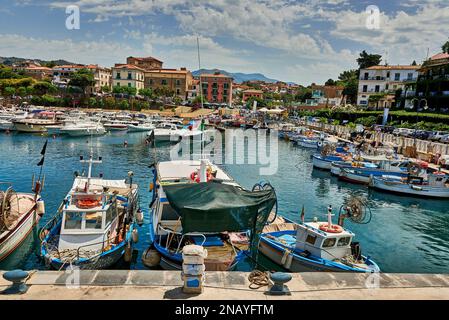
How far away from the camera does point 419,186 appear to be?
31.1 m

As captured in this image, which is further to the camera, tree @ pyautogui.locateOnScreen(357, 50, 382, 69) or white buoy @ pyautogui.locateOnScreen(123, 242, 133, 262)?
tree @ pyautogui.locateOnScreen(357, 50, 382, 69)

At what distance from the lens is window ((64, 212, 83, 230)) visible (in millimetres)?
14852

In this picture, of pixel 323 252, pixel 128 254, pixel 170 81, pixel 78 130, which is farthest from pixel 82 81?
pixel 323 252

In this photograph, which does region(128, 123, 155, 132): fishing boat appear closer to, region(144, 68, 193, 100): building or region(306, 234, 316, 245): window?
region(144, 68, 193, 100): building

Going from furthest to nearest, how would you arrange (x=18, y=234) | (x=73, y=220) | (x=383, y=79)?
(x=383, y=79), (x=18, y=234), (x=73, y=220)

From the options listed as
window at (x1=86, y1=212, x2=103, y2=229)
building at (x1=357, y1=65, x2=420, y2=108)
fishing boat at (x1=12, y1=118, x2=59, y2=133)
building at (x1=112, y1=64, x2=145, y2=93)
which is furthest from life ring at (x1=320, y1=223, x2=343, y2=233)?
building at (x1=112, y1=64, x2=145, y2=93)

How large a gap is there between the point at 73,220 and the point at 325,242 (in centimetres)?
988

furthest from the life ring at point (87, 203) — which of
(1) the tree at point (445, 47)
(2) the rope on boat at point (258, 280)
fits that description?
(1) the tree at point (445, 47)

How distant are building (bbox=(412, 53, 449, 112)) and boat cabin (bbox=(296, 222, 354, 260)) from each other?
59.9 m

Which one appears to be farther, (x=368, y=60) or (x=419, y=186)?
(x=368, y=60)

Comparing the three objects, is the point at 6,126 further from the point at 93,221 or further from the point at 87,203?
the point at 93,221

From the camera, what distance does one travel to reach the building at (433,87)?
218 feet

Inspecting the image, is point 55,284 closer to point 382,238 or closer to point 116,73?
point 382,238

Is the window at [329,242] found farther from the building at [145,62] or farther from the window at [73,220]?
the building at [145,62]
